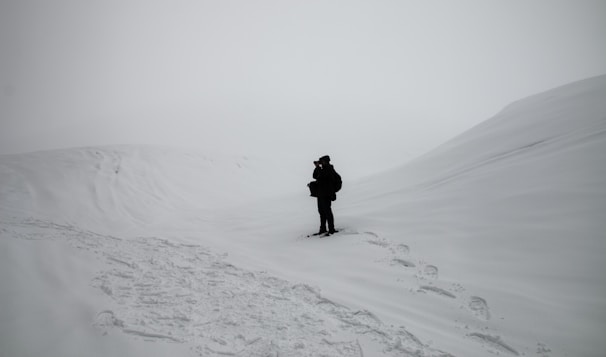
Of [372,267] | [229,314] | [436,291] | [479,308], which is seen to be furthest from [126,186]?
[479,308]

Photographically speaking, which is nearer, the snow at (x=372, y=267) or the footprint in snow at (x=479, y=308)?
the snow at (x=372, y=267)

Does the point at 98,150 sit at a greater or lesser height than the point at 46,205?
greater

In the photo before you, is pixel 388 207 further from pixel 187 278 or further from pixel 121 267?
pixel 121 267

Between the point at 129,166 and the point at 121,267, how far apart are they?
36.6ft

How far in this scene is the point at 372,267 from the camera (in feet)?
16.5

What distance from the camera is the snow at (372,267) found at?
3203 mm

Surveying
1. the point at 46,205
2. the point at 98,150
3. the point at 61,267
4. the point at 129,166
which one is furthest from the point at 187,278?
the point at 98,150

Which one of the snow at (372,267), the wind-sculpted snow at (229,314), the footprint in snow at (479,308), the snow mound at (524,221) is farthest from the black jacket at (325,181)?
the footprint in snow at (479,308)

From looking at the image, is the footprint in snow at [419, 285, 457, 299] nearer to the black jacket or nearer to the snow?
the snow

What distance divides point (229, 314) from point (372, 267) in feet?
8.21

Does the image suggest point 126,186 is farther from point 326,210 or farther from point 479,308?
point 479,308

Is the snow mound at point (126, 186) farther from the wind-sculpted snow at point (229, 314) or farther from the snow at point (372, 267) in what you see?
the wind-sculpted snow at point (229, 314)

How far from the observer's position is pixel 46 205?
31.0 ft

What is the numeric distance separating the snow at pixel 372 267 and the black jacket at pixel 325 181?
1015 millimetres
